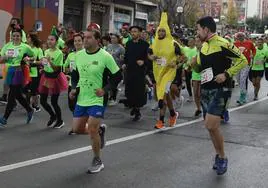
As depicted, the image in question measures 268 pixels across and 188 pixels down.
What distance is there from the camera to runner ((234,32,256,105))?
13773mm

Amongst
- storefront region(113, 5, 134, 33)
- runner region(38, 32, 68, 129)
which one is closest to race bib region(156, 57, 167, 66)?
runner region(38, 32, 68, 129)

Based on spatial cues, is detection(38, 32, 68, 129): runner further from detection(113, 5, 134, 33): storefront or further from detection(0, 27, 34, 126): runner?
detection(113, 5, 134, 33): storefront

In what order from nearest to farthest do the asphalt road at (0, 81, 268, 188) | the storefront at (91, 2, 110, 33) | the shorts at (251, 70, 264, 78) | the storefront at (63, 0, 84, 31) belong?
the asphalt road at (0, 81, 268, 188)
the shorts at (251, 70, 264, 78)
the storefront at (63, 0, 84, 31)
the storefront at (91, 2, 110, 33)

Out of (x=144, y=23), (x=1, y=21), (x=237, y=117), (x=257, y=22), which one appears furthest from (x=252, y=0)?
(x=237, y=117)

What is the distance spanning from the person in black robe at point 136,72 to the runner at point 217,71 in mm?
4071

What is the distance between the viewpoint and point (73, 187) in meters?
5.84

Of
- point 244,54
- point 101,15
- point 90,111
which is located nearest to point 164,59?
point 90,111

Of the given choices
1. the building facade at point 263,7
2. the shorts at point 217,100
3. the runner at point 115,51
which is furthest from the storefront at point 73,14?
the building facade at point 263,7

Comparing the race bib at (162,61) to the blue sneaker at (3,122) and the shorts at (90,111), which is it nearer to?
the blue sneaker at (3,122)

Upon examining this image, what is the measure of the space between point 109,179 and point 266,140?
12.7 feet

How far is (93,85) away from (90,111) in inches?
12.9

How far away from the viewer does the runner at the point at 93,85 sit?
21.1 ft

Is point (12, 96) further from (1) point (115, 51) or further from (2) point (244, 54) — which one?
(2) point (244, 54)

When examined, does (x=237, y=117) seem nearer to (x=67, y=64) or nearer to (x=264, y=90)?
(x=67, y=64)
